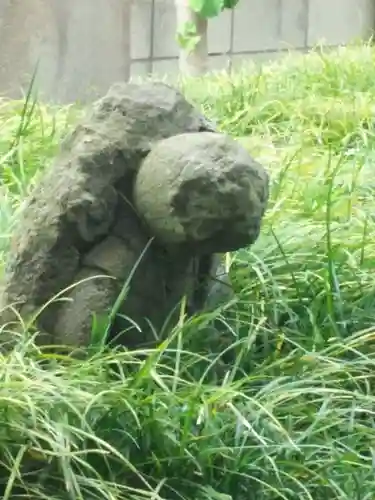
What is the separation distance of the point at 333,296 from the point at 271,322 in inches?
5.4

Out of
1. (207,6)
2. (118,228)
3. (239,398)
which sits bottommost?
(239,398)

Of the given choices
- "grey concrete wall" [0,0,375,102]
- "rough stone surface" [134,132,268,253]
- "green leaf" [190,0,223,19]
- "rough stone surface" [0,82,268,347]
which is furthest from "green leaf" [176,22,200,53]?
"rough stone surface" [134,132,268,253]

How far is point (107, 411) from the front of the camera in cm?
134

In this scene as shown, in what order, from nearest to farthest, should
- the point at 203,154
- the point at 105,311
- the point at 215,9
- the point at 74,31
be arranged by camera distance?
the point at 203,154 < the point at 105,311 < the point at 74,31 < the point at 215,9

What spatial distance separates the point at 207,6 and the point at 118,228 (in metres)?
3.32

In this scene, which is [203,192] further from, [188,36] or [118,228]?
Answer: [188,36]

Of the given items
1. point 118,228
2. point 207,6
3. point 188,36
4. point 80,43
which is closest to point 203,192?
point 118,228

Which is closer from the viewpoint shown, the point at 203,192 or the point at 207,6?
the point at 203,192

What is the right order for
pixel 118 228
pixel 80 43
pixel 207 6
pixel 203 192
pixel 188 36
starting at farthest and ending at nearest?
pixel 188 36, pixel 207 6, pixel 80 43, pixel 118 228, pixel 203 192

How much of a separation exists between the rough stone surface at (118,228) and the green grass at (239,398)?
8cm

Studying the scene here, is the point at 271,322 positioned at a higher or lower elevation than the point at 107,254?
lower

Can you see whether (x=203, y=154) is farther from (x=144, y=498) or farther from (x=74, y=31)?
(x=74, y=31)

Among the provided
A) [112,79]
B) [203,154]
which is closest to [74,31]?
[112,79]

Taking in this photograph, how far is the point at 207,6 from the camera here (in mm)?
4688
